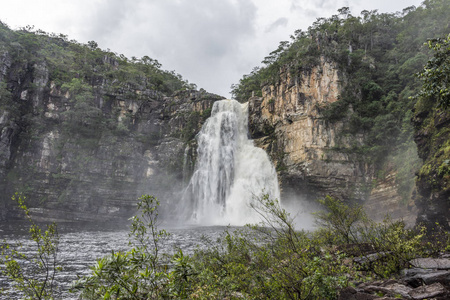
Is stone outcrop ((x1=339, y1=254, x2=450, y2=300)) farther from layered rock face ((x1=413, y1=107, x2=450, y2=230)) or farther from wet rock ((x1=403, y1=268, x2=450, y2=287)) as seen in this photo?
layered rock face ((x1=413, y1=107, x2=450, y2=230))

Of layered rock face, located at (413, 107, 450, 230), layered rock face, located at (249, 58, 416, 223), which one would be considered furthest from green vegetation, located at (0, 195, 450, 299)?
layered rock face, located at (249, 58, 416, 223)

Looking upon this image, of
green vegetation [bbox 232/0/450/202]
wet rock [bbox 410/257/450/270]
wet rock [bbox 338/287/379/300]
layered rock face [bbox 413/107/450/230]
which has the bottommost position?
wet rock [bbox 338/287/379/300]

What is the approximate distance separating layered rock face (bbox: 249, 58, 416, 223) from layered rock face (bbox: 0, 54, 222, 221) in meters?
Answer: 12.4

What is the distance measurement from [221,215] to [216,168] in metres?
6.14

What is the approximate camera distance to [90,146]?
123ft

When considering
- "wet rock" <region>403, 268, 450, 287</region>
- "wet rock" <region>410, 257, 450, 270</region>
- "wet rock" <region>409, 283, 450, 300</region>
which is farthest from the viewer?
"wet rock" <region>410, 257, 450, 270</region>

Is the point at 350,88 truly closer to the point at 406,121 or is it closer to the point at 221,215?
the point at 406,121

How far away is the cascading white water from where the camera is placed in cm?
3092

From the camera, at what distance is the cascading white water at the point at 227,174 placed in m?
30.9

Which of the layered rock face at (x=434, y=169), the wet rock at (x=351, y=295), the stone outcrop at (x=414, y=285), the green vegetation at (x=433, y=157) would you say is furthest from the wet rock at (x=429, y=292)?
the layered rock face at (x=434, y=169)

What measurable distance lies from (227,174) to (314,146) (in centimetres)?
1113

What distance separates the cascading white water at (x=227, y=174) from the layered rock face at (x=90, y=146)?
123 inches

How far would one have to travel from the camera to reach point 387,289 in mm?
4930

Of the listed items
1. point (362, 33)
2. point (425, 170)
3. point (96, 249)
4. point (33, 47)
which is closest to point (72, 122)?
point (33, 47)
